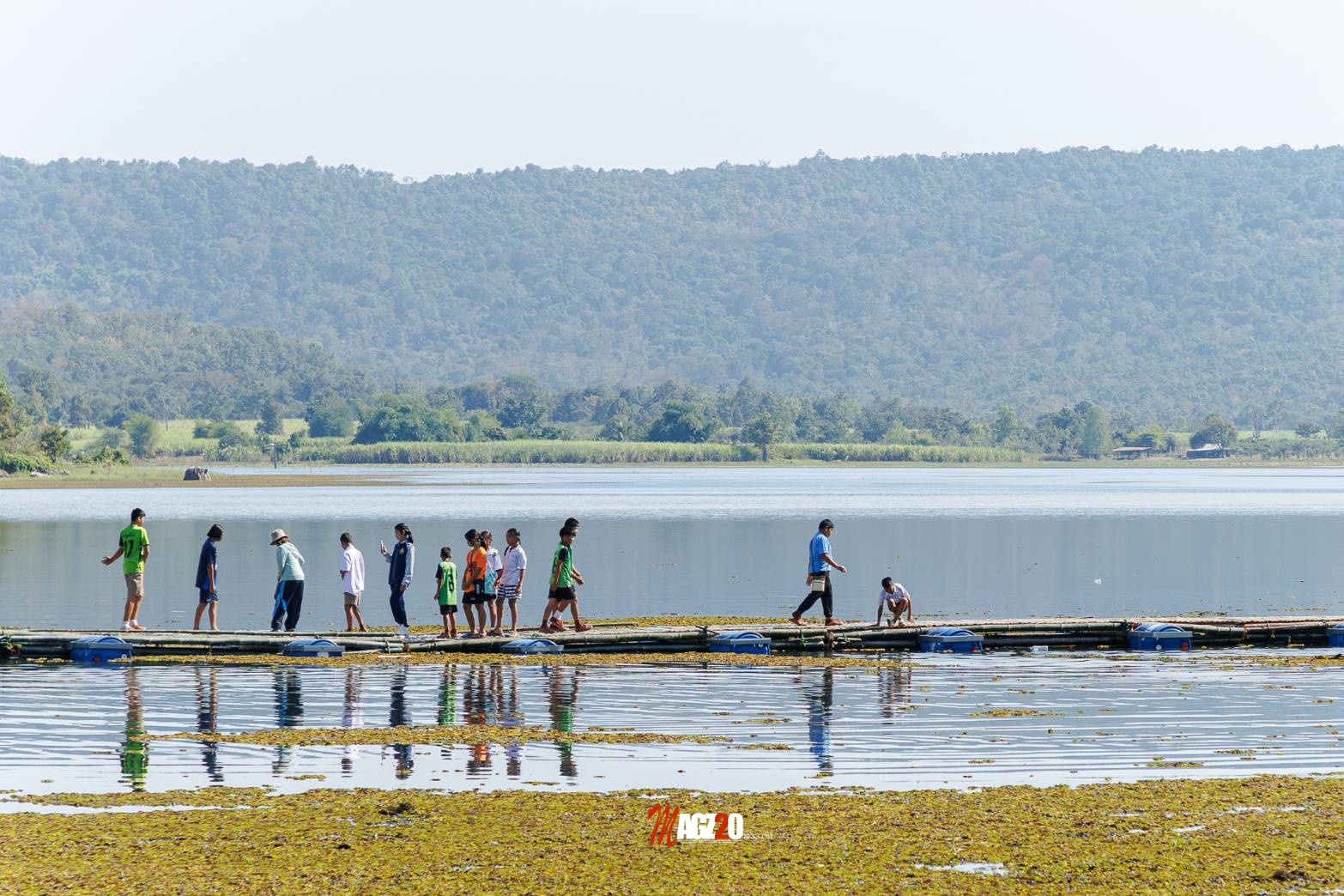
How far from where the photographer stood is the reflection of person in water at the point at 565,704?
702 inches

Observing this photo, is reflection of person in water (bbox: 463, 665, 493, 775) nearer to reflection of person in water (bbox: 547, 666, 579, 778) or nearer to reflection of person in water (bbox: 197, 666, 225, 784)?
reflection of person in water (bbox: 547, 666, 579, 778)

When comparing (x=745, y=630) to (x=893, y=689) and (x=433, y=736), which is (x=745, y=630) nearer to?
(x=893, y=689)

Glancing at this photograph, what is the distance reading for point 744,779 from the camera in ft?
55.6

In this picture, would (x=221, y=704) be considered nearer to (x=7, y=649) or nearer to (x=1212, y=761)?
(x=7, y=649)

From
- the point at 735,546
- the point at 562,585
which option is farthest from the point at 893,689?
the point at 735,546

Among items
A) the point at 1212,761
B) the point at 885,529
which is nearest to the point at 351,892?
the point at 1212,761

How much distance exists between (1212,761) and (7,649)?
1774 centimetres

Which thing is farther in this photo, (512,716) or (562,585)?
(562,585)

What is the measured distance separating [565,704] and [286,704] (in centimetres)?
340

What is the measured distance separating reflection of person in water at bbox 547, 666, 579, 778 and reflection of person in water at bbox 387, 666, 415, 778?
151cm

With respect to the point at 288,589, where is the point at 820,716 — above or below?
below

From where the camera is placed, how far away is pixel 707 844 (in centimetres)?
1413

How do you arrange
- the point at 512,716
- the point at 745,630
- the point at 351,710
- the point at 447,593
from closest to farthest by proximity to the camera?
the point at 512,716 → the point at 351,710 → the point at 447,593 → the point at 745,630

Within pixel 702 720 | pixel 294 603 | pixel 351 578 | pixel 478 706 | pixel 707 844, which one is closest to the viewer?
pixel 707 844
